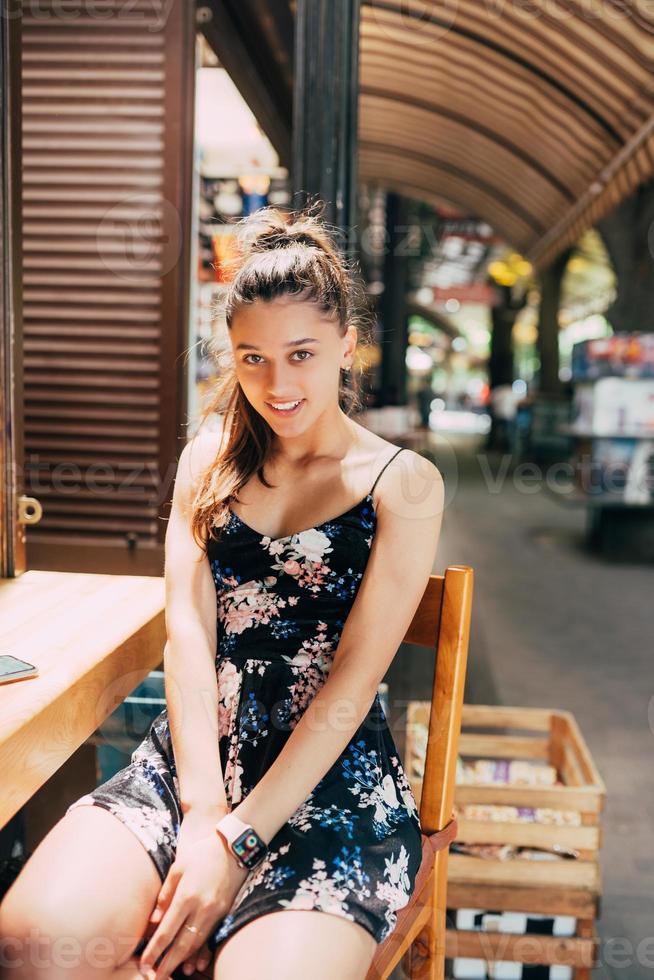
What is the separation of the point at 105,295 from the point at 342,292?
2029 mm

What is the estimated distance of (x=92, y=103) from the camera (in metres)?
3.18

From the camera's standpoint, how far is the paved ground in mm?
2492

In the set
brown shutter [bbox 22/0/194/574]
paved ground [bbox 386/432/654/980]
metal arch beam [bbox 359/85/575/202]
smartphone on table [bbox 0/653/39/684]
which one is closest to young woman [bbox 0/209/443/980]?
smartphone on table [bbox 0/653/39/684]

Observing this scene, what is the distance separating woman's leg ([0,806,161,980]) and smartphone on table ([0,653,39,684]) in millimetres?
220

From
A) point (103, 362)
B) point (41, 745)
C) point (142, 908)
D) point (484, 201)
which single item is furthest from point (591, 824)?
point (484, 201)

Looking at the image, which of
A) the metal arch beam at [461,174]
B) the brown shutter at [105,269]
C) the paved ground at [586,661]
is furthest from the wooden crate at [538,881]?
the metal arch beam at [461,174]

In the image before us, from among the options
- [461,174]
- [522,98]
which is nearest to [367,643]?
[522,98]

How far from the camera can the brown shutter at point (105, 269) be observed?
3.15m

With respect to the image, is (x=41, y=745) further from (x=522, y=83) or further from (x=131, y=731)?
(x=522, y=83)

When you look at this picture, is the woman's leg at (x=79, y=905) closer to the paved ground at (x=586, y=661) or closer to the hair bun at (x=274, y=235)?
the hair bun at (x=274, y=235)

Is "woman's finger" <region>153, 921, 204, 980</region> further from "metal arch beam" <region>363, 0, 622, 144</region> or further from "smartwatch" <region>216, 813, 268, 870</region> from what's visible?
"metal arch beam" <region>363, 0, 622, 144</region>

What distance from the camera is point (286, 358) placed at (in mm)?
1423

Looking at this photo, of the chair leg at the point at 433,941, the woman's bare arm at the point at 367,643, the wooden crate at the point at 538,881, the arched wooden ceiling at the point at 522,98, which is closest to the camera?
the woman's bare arm at the point at 367,643

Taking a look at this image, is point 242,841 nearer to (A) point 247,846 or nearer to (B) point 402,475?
(A) point 247,846
